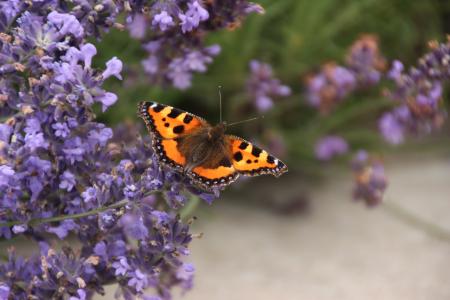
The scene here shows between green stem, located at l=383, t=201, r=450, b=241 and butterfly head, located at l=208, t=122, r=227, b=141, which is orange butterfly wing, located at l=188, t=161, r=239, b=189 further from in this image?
green stem, located at l=383, t=201, r=450, b=241

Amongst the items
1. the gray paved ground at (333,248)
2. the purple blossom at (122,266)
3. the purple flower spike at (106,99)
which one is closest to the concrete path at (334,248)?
the gray paved ground at (333,248)

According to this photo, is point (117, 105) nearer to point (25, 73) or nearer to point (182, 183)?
point (25, 73)

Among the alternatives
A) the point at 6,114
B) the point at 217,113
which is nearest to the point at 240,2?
the point at 6,114

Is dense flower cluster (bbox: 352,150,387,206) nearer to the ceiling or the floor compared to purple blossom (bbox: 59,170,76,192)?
nearer to the floor

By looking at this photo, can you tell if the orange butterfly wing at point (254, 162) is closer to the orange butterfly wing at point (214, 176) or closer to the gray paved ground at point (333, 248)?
the orange butterfly wing at point (214, 176)

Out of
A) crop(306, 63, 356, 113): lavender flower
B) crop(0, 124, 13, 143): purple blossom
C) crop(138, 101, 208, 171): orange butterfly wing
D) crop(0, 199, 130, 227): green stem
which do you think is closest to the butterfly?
crop(138, 101, 208, 171): orange butterfly wing

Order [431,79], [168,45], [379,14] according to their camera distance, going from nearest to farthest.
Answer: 1. [168,45]
2. [431,79]
3. [379,14]

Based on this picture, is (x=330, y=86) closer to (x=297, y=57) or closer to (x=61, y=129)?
(x=297, y=57)
